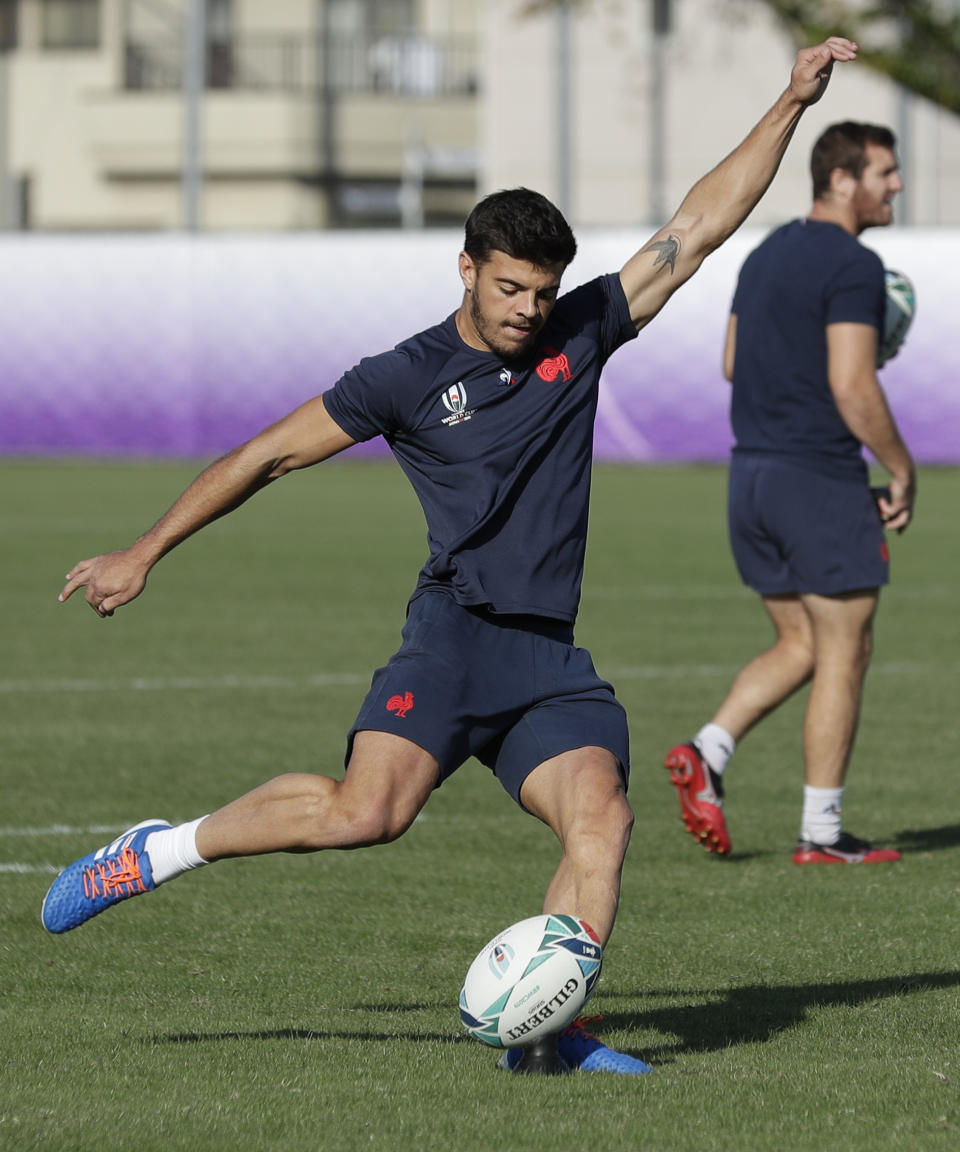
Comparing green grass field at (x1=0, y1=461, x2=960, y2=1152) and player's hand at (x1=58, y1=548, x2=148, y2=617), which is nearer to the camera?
green grass field at (x1=0, y1=461, x2=960, y2=1152)

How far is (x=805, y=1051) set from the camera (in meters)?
4.70

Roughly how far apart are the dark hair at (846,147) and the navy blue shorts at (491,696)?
112 inches

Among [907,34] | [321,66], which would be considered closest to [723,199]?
[907,34]

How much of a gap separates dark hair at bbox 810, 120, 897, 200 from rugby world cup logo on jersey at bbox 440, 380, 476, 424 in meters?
2.69

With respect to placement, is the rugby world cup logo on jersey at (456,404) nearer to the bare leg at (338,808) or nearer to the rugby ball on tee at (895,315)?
the bare leg at (338,808)

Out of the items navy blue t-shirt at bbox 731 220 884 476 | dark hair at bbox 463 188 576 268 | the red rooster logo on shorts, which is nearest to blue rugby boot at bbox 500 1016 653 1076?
the red rooster logo on shorts

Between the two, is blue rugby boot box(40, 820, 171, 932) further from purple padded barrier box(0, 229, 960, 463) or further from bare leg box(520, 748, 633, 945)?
purple padded barrier box(0, 229, 960, 463)

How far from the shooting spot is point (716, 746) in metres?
7.23

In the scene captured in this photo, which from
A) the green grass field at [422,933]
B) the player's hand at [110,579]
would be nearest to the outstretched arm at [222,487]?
the player's hand at [110,579]

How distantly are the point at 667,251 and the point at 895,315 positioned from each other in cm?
252

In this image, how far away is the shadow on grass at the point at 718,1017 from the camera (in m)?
4.81

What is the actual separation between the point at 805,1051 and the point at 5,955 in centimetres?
225

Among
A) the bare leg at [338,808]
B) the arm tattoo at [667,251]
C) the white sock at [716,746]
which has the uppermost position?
the arm tattoo at [667,251]

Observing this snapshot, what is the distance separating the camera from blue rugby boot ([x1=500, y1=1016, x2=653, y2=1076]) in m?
4.52
